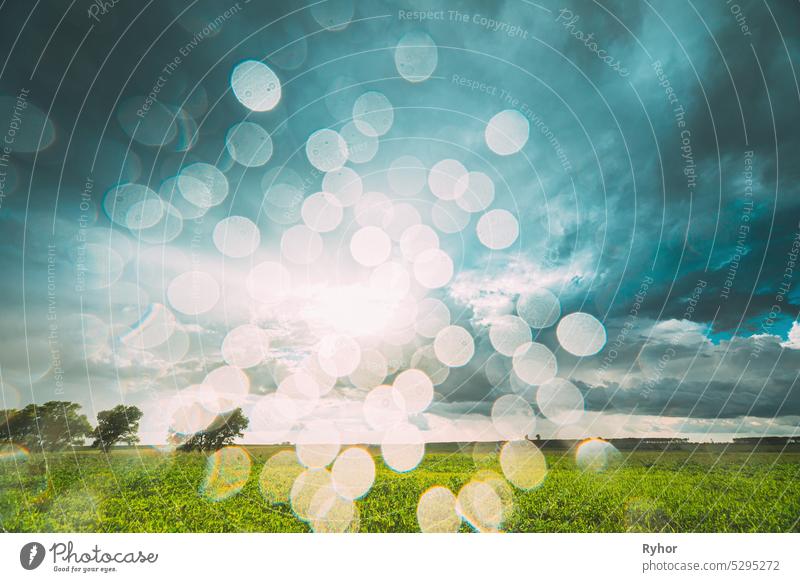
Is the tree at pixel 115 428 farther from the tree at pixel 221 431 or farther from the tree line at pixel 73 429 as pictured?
the tree at pixel 221 431

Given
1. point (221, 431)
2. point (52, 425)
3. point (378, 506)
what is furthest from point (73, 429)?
point (378, 506)

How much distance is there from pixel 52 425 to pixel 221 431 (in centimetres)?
2822

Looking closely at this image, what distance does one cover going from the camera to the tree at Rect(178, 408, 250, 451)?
234 feet

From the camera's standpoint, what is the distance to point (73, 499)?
21266 mm

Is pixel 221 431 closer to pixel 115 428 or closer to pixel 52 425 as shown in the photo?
pixel 115 428

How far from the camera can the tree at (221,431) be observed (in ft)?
234

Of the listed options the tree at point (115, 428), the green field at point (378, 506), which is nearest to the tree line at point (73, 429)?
the tree at point (115, 428)

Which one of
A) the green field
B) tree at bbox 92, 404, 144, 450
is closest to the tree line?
tree at bbox 92, 404, 144, 450

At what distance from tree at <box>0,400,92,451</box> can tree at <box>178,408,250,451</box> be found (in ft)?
57.4

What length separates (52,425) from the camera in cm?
6775

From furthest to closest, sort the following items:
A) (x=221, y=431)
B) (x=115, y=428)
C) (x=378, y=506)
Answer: (x=221, y=431) < (x=115, y=428) < (x=378, y=506)
